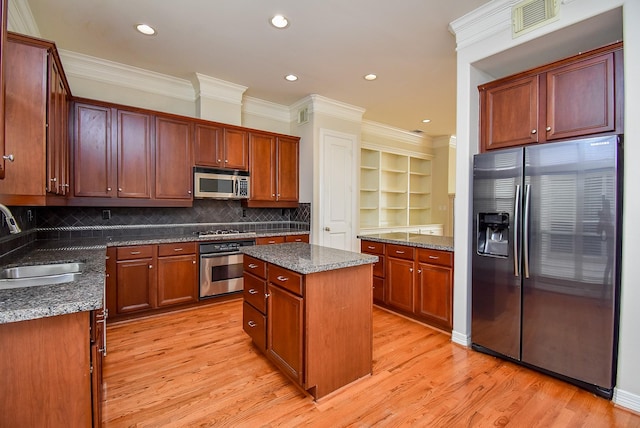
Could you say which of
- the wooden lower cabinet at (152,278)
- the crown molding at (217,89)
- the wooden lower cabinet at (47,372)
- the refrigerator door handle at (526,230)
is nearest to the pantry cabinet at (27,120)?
the wooden lower cabinet at (47,372)

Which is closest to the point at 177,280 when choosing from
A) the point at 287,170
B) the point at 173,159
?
the point at 173,159

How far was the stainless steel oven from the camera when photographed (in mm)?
3746

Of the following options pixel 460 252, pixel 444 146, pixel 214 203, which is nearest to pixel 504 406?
pixel 460 252

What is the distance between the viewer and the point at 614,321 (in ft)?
6.39

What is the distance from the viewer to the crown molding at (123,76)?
11.2ft

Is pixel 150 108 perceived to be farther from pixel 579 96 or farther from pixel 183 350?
pixel 579 96

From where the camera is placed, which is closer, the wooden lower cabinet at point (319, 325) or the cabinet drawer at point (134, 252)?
the wooden lower cabinet at point (319, 325)

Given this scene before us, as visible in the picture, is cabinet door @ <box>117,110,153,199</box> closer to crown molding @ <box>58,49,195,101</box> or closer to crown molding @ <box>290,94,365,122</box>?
crown molding @ <box>58,49,195,101</box>

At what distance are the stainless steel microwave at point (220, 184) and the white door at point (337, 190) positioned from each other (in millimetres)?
1226

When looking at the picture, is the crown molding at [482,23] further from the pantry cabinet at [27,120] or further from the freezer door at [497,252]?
the pantry cabinet at [27,120]

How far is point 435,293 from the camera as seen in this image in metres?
3.04

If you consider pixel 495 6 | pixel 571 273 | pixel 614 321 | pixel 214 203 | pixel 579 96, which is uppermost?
pixel 495 6

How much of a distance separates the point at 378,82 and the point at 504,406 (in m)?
3.72

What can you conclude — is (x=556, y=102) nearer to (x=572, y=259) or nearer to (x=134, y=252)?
(x=572, y=259)
